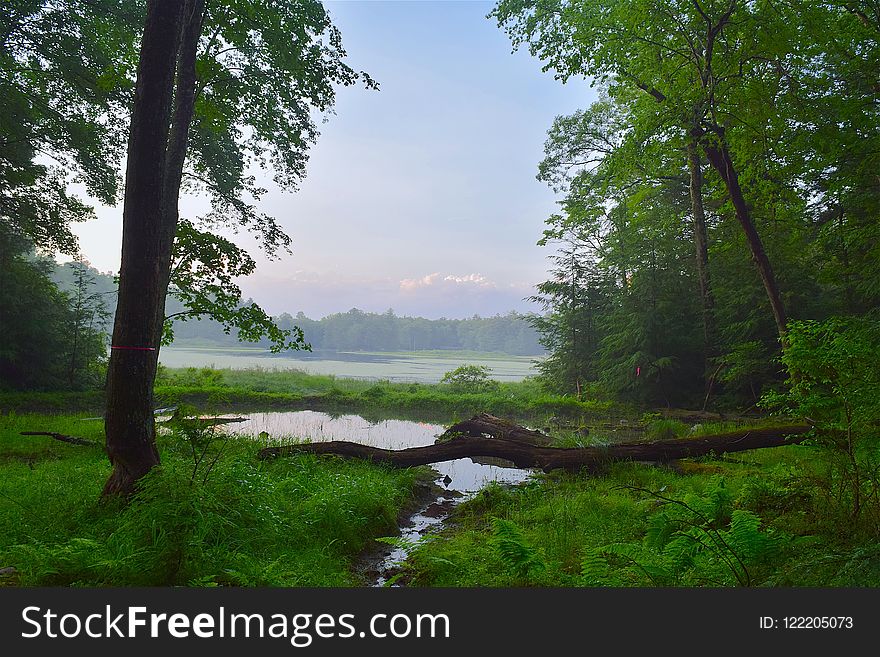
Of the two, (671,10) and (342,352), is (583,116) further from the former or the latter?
(342,352)

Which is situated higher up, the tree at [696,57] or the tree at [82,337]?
the tree at [696,57]

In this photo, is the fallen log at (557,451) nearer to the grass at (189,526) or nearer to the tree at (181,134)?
the grass at (189,526)

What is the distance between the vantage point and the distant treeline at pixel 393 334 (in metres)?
92.2

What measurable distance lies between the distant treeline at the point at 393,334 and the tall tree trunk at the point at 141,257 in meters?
86.4

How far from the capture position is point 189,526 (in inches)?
162

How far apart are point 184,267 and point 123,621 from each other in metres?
8.84

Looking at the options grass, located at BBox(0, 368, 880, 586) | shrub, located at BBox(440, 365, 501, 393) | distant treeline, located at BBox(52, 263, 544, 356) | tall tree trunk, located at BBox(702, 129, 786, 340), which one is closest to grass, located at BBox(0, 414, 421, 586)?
grass, located at BBox(0, 368, 880, 586)

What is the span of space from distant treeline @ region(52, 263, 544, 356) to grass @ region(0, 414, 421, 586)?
8501cm

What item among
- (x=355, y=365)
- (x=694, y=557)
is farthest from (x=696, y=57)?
(x=355, y=365)

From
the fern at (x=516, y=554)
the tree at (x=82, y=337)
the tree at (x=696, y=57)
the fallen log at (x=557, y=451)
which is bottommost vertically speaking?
the fallen log at (x=557, y=451)

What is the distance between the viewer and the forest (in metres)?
4.30

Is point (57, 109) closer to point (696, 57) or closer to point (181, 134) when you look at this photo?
point (181, 134)

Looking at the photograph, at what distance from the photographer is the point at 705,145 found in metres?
10.7

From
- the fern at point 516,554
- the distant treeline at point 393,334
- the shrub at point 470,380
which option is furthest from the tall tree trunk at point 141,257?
the distant treeline at point 393,334
